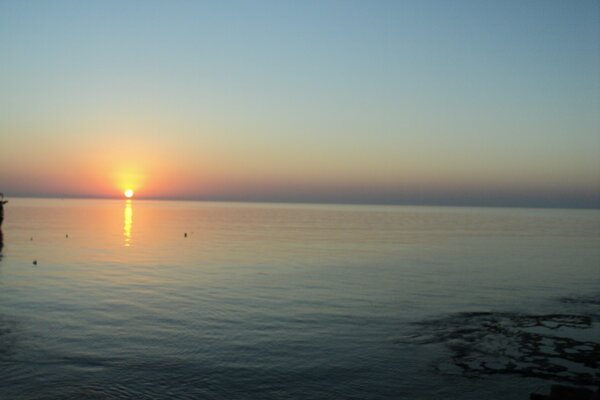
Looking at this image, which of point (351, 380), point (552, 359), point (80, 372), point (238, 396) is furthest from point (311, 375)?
point (552, 359)

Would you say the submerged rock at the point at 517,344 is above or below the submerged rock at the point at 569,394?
below

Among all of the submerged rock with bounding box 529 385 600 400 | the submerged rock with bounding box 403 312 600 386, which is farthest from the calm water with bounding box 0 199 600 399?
the submerged rock with bounding box 529 385 600 400

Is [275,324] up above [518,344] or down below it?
below

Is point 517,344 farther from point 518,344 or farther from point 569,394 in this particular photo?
point 569,394

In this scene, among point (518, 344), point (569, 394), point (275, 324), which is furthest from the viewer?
point (275, 324)

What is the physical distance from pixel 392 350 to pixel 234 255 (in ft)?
164

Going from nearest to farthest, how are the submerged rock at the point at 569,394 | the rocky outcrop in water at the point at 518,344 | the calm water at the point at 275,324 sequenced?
1. the submerged rock at the point at 569,394
2. the calm water at the point at 275,324
3. the rocky outcrop in water at the point at 518,344

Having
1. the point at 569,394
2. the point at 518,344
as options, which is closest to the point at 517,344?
the point at 518,344

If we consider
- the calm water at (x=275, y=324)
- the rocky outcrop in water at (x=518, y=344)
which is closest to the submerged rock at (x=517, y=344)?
the rocky outcrop in water at (x=518, y=344)

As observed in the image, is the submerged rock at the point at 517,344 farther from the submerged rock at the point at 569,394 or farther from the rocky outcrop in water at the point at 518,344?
the submerged rock at the point at 569,394

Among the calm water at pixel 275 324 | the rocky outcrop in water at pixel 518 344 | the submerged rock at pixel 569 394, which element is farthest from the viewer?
the rocky outcrop in water at pixel 518 344

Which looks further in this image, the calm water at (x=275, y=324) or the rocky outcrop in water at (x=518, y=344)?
the rocky outcrop in water at (x=518, y=344)

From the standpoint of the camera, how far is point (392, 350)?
1117 inches

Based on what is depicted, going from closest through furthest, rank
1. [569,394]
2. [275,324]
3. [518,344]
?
[569,394] → [518,344] → [275,324]
